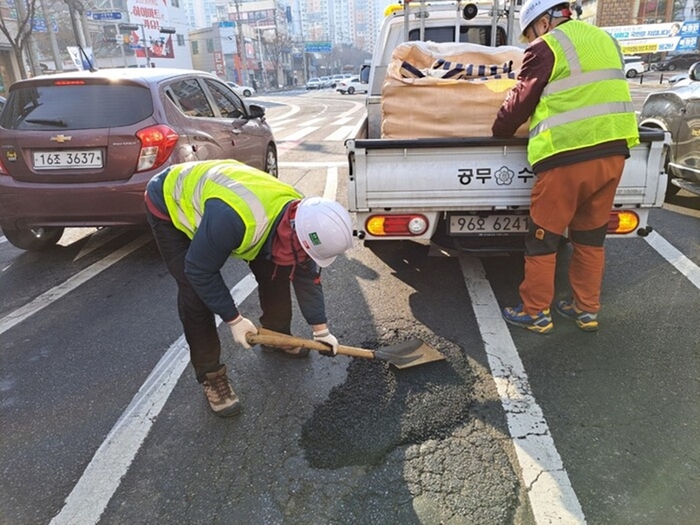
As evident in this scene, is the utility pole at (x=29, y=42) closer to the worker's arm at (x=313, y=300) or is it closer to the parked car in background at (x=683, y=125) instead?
the parked car in background at (x=683, y=125)

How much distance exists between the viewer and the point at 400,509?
1.98 metres

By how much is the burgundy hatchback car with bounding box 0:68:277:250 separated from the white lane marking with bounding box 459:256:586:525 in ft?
9.70

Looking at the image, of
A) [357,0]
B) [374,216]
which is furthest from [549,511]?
[357,0]

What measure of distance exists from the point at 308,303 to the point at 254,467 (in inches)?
Result: 33.3

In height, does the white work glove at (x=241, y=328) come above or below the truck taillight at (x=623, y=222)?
below

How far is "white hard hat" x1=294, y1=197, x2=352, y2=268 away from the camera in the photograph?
212 centimetres

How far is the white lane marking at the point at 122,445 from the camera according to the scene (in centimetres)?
205

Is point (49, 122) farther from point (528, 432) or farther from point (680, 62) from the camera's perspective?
point (680, 62)

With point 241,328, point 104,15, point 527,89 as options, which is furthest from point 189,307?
point 104,15

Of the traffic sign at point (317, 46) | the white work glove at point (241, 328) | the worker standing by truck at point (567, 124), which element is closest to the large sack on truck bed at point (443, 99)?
the worker standing by truck at point (567, 124)

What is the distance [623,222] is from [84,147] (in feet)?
13.7

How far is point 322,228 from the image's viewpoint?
2.12 m

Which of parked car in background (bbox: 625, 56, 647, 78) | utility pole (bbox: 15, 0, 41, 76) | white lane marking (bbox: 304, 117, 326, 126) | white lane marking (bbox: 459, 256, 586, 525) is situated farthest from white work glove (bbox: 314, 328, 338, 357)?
parked car in background (bbox: 625, 56, 647, 78)

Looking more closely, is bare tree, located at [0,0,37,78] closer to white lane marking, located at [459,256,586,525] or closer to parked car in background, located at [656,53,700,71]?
white lane marking, located at [459,256,586,525]
